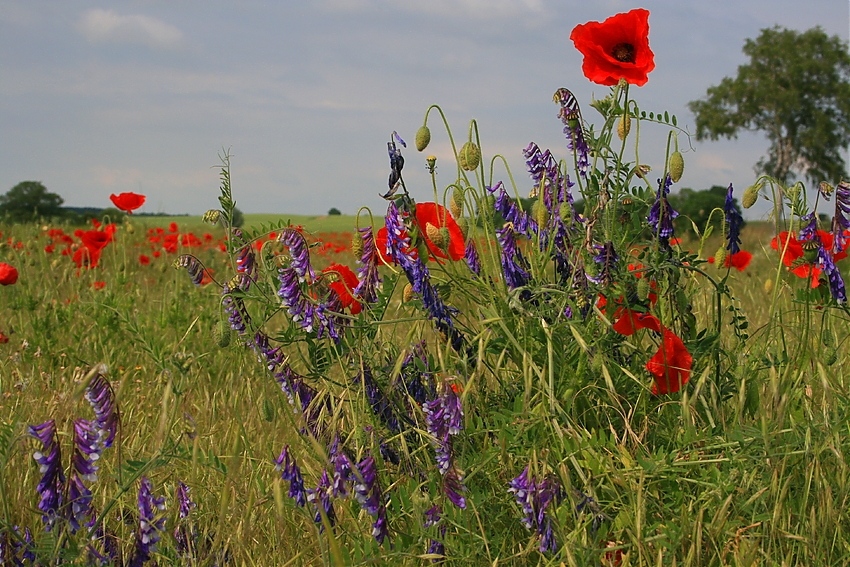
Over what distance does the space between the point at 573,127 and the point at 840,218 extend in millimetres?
653

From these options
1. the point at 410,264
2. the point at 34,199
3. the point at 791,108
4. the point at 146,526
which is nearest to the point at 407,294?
the point at 410,264

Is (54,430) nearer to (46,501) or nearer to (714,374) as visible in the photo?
(46,501)

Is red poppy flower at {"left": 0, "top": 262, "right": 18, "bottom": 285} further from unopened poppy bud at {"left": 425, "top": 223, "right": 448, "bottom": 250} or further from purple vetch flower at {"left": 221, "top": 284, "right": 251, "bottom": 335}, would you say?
unopened poppy bud at {"left": 425, "top": 223, "right": 448, "bottom": 250}

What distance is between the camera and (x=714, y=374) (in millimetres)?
1916

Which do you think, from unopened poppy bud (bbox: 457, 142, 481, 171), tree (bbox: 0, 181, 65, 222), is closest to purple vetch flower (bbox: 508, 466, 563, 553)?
unopened poppy bud (bbox: 457, 142, 481, 171)

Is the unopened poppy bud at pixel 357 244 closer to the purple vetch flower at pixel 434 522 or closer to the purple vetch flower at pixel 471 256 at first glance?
the purple vetch flower at pixel 471 256

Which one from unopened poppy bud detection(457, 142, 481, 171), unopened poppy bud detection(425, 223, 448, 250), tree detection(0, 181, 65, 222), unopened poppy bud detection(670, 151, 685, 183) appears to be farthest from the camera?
tree detection(0, 181, 65, 222)

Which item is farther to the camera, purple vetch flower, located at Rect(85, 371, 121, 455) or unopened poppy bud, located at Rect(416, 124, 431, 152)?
unopened poppy bud, located at Rect(416, 124, 431, 152)

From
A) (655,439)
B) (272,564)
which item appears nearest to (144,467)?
(272,564)

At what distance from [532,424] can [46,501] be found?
2.76ft

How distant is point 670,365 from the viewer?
176 cm

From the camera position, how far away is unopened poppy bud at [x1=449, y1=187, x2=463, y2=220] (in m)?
1.80

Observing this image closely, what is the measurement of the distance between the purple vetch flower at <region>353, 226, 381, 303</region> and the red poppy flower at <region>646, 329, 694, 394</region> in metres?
0.60

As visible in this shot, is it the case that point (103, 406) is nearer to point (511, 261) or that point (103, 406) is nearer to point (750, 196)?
point (511, 261)
